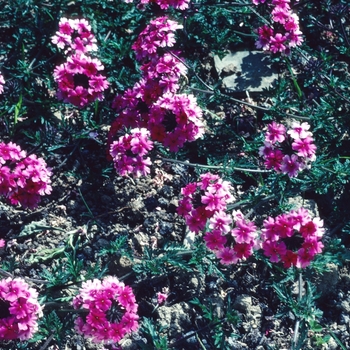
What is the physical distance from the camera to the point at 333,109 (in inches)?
184

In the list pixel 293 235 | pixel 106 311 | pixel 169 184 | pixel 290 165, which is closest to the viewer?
pixel 106 311

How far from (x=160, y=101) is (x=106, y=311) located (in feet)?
4.70

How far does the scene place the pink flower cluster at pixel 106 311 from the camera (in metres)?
3.57

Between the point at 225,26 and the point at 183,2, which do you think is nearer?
the point at 183,2

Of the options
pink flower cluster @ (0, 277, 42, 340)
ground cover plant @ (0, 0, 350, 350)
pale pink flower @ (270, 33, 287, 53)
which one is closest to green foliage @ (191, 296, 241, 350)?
ground cover plant @ (0, 0, 350, 350)

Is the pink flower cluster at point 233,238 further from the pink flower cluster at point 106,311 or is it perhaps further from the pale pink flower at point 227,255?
the pink flower cluster at point 106,311

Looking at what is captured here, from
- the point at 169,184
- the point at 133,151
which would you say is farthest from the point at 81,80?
the point at 169,184

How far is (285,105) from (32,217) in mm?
2065

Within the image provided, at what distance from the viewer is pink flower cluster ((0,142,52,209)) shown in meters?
3.99

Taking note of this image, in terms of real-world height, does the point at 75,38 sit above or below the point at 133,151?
above

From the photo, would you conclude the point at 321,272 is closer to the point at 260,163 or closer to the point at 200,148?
the point at 260,163

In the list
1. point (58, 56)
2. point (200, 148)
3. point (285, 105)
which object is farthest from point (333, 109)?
point (58, 56)

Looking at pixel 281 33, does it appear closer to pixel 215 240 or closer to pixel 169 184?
pixel 169 184

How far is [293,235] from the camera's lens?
377cm
